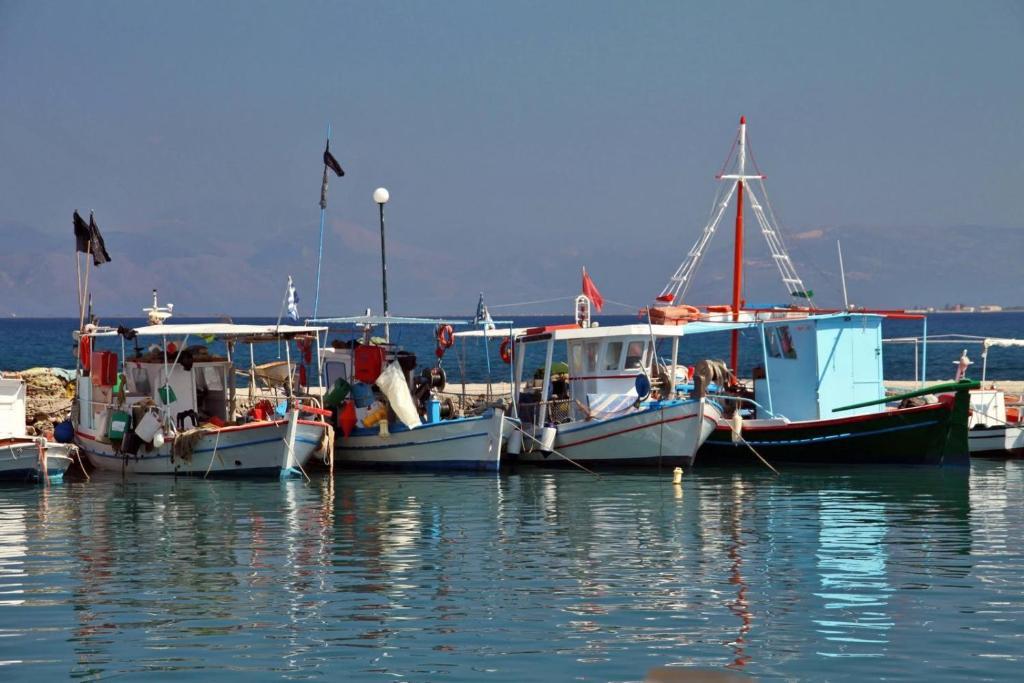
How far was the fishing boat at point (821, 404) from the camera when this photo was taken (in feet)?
93.2

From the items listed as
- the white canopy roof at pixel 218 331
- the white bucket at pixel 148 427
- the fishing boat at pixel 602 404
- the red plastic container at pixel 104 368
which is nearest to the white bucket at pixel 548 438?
the fishing boat at pixel 602 404

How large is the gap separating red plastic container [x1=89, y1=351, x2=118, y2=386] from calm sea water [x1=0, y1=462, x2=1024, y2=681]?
3911mm

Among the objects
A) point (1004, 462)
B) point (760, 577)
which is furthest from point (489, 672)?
point (1004, 462)

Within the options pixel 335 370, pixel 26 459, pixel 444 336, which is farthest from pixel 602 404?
pixel 26 459

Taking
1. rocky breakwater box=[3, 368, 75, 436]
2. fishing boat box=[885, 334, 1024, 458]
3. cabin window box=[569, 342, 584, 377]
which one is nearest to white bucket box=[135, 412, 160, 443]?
rocky breakwater box=[3, 368, 75, 436]

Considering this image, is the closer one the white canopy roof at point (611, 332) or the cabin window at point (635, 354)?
the white canopy roof at point (611, 332)

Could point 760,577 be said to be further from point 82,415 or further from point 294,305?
point 82,415

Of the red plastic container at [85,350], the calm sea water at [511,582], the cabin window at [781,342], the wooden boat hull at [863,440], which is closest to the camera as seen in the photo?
the calm sea water at [511,582]

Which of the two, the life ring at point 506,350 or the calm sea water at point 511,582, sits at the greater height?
the life ring at point 506,350

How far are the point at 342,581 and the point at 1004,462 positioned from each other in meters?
19.5

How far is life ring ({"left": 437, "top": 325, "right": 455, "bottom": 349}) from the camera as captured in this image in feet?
101

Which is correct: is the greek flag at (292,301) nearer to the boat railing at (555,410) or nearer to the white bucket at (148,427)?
the white bucket at (148,427)

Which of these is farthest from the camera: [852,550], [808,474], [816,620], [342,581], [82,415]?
[82,415]

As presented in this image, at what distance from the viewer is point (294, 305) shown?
30.8m
